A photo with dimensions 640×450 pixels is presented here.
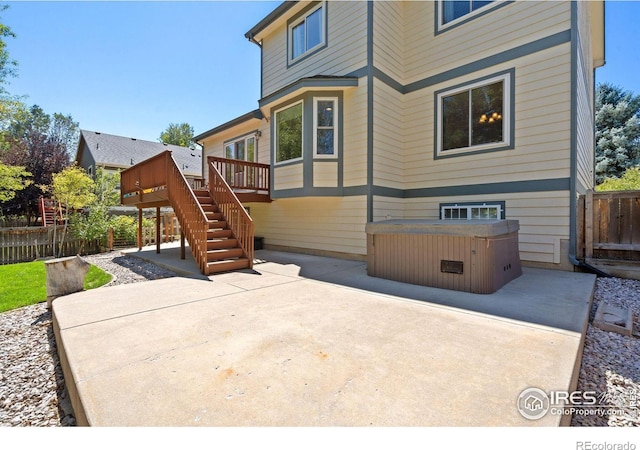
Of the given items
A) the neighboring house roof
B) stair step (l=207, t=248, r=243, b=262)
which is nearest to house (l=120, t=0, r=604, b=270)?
stair step (l=207, t=248, r=243, b=262)

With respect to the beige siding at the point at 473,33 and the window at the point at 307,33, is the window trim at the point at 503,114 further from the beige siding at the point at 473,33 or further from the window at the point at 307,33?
the window at the point at 307,33

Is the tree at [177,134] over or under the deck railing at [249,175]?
over

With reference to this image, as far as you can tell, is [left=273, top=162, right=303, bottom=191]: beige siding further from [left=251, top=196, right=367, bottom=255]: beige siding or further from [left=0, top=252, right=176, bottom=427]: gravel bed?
[left=0, top=252, right=176, bottom=427]: gravel bed

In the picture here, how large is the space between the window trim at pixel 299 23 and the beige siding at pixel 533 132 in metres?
3.62

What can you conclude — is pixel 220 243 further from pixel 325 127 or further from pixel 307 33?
pixel 307 33

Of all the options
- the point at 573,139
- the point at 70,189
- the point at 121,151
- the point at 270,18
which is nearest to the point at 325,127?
the point at 270,18

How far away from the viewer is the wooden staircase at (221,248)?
609 centimetres

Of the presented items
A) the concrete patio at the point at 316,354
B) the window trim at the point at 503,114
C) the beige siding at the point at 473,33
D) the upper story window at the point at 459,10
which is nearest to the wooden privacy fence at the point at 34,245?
the concrete patio at the point at 316,354

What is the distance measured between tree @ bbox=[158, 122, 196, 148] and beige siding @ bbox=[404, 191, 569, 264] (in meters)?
46.7

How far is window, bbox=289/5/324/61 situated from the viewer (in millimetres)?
8846

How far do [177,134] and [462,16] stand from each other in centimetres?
4695

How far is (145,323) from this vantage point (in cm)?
329
